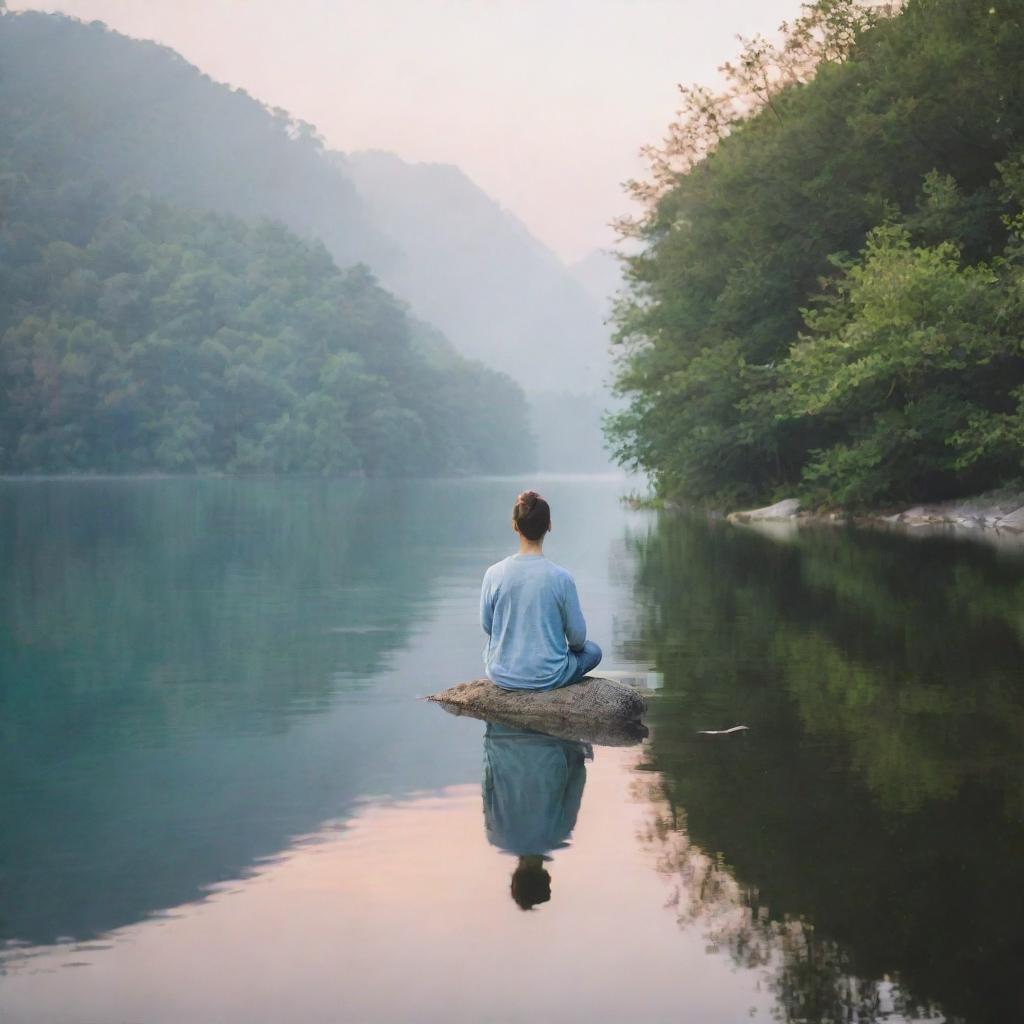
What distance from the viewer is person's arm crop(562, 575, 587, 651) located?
964 centimetres

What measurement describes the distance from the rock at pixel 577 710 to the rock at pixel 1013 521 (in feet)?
75.2

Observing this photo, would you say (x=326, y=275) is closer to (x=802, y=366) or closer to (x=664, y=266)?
(x=664, y=266)

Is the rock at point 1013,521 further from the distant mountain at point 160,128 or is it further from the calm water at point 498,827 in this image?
the distant mountain at point 160,128

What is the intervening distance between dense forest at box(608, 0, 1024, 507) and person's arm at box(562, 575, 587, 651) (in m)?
21.9

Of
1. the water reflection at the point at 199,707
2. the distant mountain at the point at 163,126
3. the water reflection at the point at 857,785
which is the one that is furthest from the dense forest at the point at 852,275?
the distant mountain at the point at 163,126

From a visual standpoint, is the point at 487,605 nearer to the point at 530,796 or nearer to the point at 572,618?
the point at 572,618

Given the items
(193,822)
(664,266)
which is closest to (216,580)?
(193,822)

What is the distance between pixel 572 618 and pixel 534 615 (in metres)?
0.24

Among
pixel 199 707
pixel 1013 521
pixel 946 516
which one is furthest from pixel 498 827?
pixel 946 516

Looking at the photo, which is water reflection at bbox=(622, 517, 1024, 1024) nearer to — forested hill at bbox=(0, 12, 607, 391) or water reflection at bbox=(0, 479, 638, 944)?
water reflection at bbox=(0, 479, 638, 944)

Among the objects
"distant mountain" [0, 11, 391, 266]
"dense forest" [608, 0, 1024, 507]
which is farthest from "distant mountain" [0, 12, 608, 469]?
"dense forest" [608, 0, 1024, 507]

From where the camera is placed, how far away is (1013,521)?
31.5 metres

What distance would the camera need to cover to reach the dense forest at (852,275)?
104 ft

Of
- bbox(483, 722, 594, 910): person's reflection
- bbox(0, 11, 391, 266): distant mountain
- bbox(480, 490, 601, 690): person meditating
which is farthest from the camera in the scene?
bbox(0, 11, 391, 266): distant mountain
